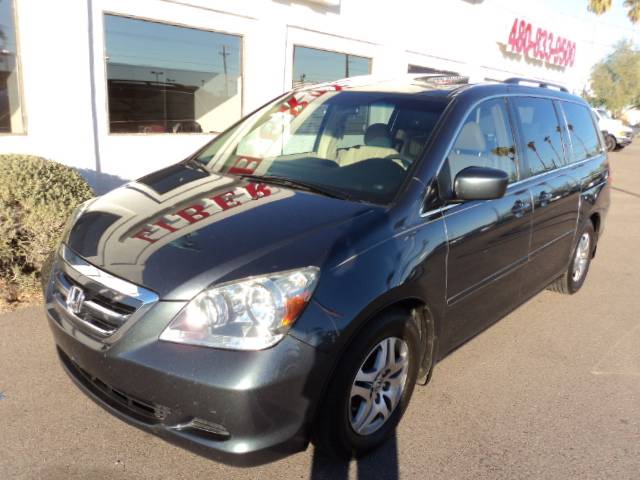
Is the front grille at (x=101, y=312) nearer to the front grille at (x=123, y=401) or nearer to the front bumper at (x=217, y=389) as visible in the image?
the front bumper at (x=217, y=389)

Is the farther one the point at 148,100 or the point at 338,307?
the point at 148,100

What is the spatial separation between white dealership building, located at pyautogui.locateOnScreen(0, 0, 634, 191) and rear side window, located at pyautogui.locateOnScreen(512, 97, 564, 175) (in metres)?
1.68

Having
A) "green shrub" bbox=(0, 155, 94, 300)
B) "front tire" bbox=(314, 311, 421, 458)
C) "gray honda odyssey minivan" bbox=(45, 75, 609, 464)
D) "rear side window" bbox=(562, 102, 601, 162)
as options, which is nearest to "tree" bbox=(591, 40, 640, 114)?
"rear side window" bbox=(562, 102, 601, 162)

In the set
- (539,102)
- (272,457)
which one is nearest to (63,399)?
(272,457)

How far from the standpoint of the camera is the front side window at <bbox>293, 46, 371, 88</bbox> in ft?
30.0

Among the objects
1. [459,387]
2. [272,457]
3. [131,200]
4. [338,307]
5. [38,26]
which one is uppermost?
[38,26]

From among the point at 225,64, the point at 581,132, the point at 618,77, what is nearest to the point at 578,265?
the point at 581,132

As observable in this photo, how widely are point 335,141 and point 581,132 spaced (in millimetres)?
2680

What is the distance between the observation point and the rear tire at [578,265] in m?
5.01

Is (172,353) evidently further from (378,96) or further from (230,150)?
(378,96)

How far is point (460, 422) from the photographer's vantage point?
9.99ft

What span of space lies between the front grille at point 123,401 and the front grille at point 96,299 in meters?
0.25

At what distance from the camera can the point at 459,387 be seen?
134 inches

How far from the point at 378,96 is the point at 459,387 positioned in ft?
6.34
